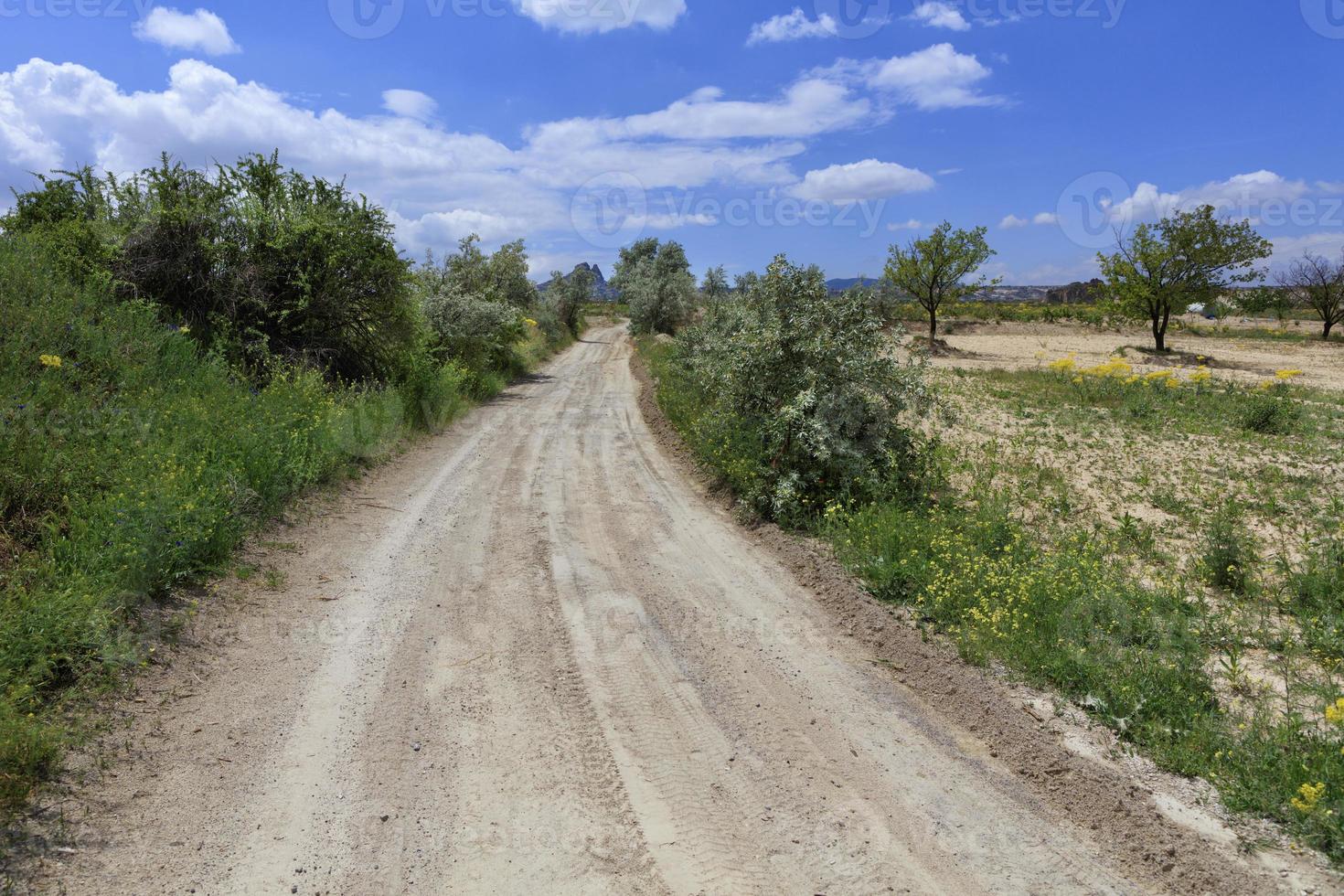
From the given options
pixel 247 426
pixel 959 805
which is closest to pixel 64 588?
pixel 247 426

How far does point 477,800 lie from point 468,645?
1.74 meters

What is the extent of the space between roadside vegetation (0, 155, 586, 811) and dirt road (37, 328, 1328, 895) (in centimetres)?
64

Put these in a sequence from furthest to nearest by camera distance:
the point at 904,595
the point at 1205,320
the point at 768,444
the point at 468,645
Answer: the point at 1205,320, the point at 768,444, the point at 904,595, the point at 468,645

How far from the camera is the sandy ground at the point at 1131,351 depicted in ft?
87.0

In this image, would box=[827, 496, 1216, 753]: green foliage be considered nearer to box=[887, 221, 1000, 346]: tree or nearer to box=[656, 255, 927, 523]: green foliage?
box=[656, 255, 927, 523]: green foliage

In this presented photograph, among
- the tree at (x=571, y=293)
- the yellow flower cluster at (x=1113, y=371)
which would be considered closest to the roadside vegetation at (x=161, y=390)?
the yellow flower cluster at (x=1113, y=371)

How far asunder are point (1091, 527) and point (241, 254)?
12.9 m

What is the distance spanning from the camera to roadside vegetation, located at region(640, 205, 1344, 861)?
4230mm

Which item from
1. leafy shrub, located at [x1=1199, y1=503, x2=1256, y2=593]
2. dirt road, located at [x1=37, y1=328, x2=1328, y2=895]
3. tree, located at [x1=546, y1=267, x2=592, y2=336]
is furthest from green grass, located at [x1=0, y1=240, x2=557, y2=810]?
tree, located at [x1=546, y1=267, x2=592, y2=336]

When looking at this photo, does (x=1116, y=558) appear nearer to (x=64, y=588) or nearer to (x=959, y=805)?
(x=959, y=805)

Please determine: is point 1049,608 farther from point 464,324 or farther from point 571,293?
point 571,293

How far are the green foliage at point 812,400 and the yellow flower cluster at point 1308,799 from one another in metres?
4.78

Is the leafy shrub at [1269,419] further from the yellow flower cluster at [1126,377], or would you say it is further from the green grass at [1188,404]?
the yellow flower cluster at [1126,377]

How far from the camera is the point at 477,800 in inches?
139
